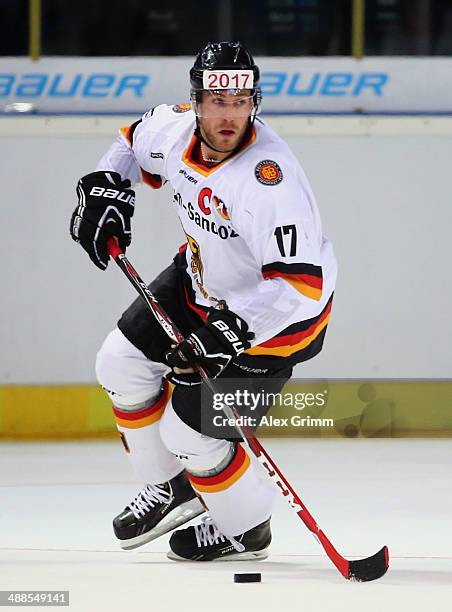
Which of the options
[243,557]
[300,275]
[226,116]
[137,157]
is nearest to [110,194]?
[137,157]

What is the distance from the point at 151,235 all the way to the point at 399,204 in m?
0.94

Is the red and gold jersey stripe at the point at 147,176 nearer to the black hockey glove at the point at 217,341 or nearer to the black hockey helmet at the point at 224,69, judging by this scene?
the black hockey helmet at the point at 224,69

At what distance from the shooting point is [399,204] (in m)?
5.64

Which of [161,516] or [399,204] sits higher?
[399,204]

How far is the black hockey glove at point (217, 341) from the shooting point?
3.05 meters

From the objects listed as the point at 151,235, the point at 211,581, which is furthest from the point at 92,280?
the point at 211,581

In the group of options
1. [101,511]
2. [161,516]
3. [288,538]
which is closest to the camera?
[161,516]

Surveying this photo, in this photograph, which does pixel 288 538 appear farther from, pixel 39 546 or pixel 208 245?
pixel 208 245

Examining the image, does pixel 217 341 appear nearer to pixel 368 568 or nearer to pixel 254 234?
pixel 254 234

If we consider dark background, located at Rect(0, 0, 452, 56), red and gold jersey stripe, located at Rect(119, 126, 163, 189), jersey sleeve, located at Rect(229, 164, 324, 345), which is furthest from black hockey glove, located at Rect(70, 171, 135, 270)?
dark background, located at Rect(0, 0, 452, 56)

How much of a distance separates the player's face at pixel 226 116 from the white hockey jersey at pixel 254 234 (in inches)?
1.6

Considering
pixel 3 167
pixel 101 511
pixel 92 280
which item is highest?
pixel 3 167

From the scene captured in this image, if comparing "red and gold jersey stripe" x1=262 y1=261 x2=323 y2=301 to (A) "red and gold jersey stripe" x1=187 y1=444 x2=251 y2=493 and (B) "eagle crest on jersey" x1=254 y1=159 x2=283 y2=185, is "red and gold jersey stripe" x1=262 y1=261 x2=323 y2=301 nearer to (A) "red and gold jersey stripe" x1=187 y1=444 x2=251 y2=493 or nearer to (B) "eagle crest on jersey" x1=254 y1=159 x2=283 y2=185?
(B) "eagle crest on jersey" x1=254 y1=159 x2=283 y2=185

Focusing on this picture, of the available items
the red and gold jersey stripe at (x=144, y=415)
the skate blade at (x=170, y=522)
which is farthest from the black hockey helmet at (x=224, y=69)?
the skate blade at (x=170, y=522)
